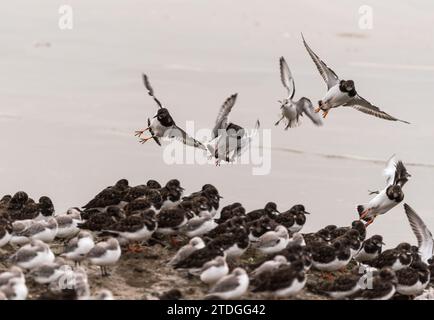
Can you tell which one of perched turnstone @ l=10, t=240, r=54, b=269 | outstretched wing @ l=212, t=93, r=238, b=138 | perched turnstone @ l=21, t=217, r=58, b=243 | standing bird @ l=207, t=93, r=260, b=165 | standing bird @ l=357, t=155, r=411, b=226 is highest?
outstretched wing @ l=212, t=93, r=238, b=138

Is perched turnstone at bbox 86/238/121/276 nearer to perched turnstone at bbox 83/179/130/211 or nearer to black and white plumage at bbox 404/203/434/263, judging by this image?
perched turnstone at bbox 83/179/130/211

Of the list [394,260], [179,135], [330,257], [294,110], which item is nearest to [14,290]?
[330,257]

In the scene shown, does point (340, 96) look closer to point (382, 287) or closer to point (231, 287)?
point (382, 287)

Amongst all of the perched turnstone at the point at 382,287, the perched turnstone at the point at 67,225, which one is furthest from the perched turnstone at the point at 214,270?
the perched turnstone at the point at 67,225

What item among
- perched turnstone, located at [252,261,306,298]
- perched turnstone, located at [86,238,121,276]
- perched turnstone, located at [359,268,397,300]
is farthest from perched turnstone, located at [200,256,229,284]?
perched turnstone, located at [359,268,397,300]

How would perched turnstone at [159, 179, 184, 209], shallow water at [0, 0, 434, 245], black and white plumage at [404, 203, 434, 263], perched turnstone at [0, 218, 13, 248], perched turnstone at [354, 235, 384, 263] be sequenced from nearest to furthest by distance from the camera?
perched turnstone at [0, 218, 13, 248]
perched turnstone at [354, 235, 384, 263]
black and white plumage at [404, 203, 434, 263]
perched turnstone at [159, 179, 184, 209]
shallow water at [0, 0, 434, 245]

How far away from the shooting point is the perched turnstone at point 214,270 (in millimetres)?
9672

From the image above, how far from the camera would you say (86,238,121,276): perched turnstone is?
9922mm

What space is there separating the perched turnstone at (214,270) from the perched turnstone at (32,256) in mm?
1570

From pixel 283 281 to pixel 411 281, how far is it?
5.13 feet

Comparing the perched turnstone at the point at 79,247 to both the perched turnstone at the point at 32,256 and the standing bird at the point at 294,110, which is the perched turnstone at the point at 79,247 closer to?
the perched turnstone at the point at 32,256

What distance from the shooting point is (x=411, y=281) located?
33.3 feet

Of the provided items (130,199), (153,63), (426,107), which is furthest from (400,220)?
(153,63)

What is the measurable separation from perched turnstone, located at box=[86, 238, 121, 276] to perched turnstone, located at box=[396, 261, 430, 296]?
298 centimetres
